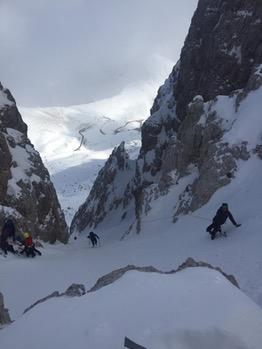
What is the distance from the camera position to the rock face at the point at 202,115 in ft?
103

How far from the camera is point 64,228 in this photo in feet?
153

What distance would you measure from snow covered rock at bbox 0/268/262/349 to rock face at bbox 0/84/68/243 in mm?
24991

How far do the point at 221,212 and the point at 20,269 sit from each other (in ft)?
31.5

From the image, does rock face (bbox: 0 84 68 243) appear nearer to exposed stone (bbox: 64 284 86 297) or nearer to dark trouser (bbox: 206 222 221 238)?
dark trouser (bbox: 206 222 221 238)

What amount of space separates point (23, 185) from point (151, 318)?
33129 millimetres

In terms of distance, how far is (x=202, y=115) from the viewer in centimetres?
3722

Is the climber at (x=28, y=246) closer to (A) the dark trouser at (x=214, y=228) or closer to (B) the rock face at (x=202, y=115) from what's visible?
(B) the rock face at (x=202, y=115)

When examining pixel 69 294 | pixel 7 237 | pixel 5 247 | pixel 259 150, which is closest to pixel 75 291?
pixel 69 294

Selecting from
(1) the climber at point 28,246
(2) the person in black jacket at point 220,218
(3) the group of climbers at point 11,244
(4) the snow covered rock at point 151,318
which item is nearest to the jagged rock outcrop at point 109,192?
(3) the group of climbers at point 11,244

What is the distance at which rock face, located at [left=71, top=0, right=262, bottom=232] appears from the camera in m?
31.3

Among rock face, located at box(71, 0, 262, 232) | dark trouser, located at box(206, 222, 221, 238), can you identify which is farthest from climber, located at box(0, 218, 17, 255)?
dark trouser, located at box(206, 222, 221, 238)

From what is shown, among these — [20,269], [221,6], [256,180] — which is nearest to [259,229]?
[256,180]

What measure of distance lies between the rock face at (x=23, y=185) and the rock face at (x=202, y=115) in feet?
22.5

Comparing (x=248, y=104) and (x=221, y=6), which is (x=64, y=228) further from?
(x=221, y=6)
